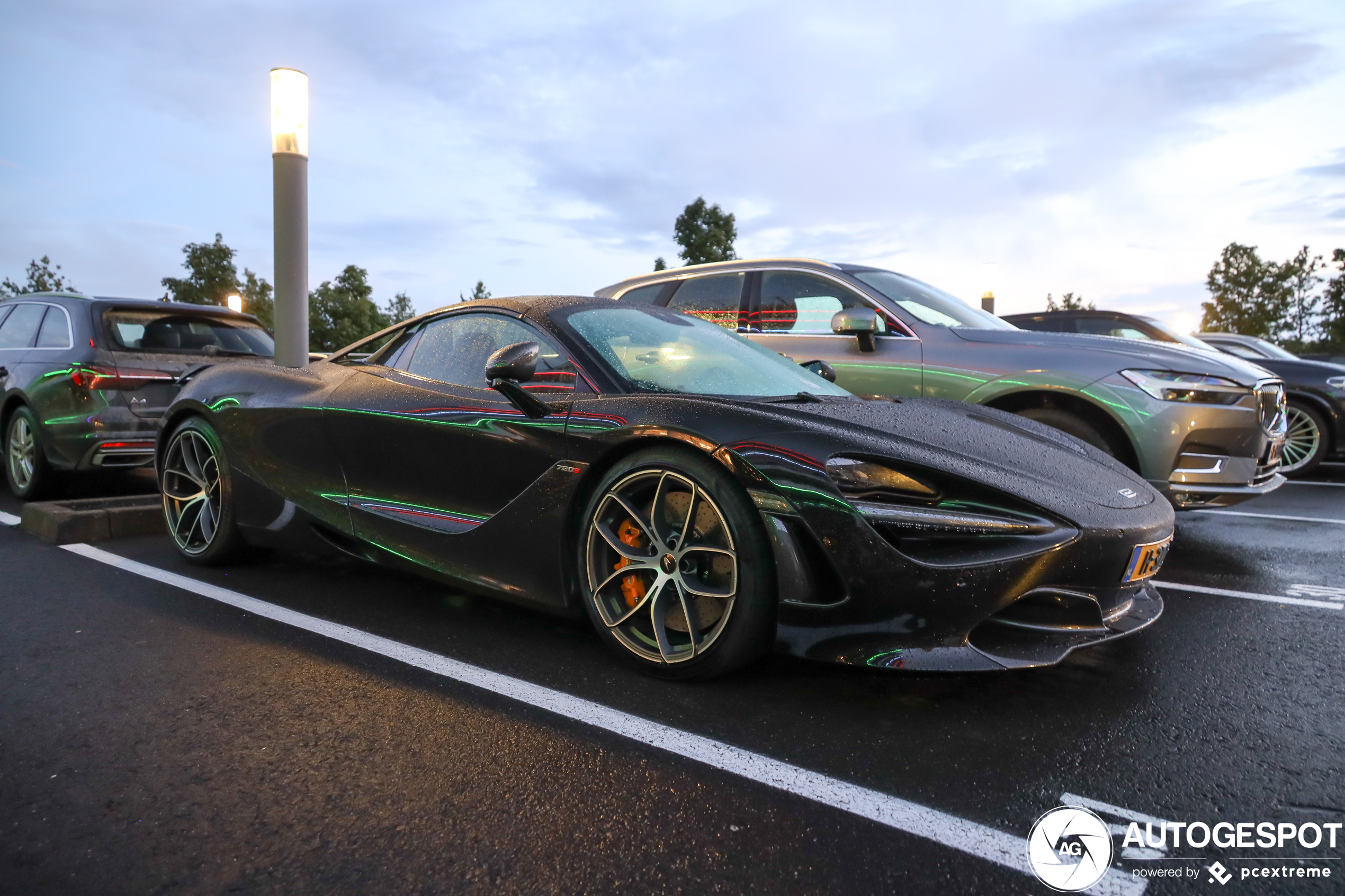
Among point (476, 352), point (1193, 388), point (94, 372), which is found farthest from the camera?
point (94, 372)

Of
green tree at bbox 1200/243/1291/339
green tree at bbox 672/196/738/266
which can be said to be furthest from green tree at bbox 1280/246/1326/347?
green tree at bbox 672/196/738/266

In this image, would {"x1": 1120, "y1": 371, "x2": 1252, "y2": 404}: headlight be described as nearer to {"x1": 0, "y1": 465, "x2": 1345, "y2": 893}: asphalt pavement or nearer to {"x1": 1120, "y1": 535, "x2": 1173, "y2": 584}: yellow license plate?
{"x1": 0, "y1": 465, "x2": 1345, "y2": 893}: asphalt pavement

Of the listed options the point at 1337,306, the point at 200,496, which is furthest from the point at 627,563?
the point at 1337,306

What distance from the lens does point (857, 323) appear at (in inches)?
200

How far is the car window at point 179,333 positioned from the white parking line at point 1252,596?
19.6 feet

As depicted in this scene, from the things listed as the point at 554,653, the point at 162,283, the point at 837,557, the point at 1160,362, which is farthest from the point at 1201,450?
the point at 162,283

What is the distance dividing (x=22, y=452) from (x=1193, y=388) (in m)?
7.62

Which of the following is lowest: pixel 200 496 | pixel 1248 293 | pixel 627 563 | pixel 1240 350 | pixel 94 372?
pixel 200 496

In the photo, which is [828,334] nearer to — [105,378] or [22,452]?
[105,378]

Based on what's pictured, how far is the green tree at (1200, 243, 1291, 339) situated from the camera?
63.0 meters

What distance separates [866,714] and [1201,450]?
9.83ft

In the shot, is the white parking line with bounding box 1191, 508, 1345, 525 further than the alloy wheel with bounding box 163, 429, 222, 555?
Yes

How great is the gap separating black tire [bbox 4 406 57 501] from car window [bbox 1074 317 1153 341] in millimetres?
8680

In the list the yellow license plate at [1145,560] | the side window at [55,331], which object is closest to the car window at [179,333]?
the side window at [55,331]
